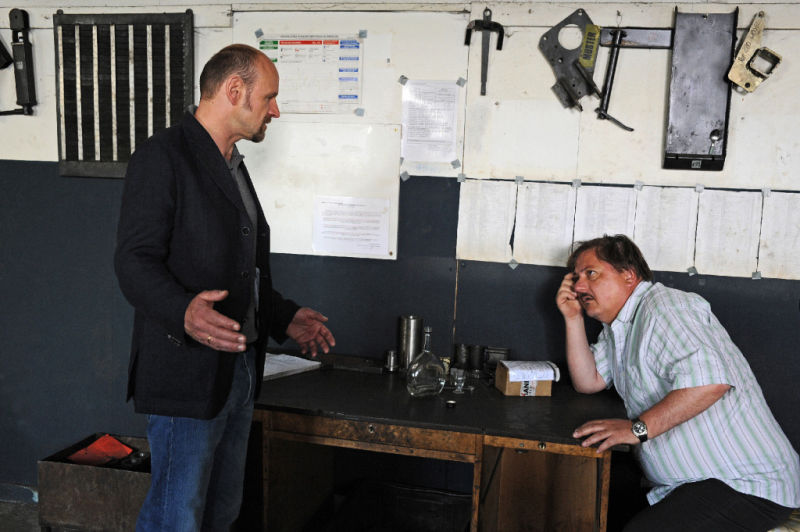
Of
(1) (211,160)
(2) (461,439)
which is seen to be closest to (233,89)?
(1) (211,160)

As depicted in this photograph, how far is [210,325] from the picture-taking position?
4.32 ft

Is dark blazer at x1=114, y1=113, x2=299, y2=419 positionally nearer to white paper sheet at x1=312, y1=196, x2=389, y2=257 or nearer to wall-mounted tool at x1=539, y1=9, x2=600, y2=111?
white paper sheet at x1=312, y1=196, x2=389, y2=257

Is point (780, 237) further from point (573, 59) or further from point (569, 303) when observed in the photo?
point (573, 59)

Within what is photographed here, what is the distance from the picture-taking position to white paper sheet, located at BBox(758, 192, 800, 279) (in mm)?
2264

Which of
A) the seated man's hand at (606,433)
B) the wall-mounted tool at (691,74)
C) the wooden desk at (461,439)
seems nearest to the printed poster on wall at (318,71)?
the wall-mounted tool at (691,74)

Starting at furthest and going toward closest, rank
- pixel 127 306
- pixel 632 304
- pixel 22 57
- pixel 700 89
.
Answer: pixel 127 306
pixel 22 57
pixel 700 89
pixel 632 304

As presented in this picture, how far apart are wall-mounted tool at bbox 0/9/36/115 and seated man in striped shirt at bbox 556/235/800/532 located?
2.56 m

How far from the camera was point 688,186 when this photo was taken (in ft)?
7.61

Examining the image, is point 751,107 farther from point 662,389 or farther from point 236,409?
point 236,409

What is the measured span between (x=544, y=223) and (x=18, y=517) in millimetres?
2570

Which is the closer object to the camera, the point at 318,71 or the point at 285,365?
the point at 285,365

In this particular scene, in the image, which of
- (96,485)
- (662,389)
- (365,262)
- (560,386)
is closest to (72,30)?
(365,262)

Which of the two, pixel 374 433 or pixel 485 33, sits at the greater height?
pixel 485 33

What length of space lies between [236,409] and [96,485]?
0.79 m
